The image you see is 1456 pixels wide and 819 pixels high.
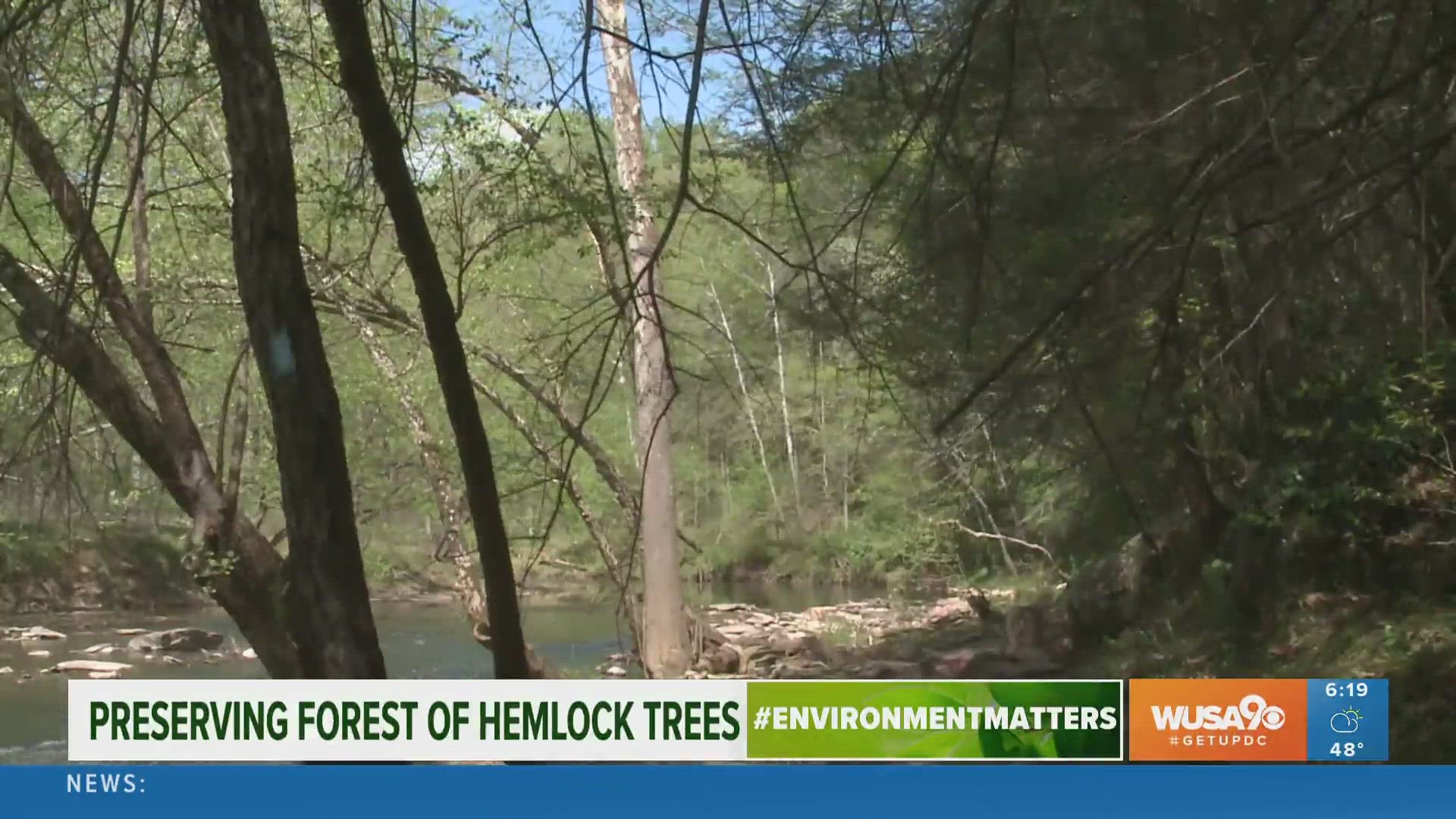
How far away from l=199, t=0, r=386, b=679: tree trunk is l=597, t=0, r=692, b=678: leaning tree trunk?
0.28 meters

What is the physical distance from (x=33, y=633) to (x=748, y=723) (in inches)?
80.1

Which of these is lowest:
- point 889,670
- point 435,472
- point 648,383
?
point 889,670

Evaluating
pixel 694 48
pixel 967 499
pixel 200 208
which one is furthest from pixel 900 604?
pixel 694 48

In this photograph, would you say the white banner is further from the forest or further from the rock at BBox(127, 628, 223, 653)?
the rock at BBox(127, 628, 223, 653)

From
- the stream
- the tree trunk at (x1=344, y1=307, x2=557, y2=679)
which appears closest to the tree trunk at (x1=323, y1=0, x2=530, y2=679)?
the stream

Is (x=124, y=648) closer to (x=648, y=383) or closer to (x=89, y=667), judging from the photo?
(x=89, y=667)

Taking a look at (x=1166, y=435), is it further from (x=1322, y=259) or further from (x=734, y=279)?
(x=734, y=279)

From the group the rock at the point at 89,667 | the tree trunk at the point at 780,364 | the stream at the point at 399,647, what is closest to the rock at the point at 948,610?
the stream at the point at 399,647

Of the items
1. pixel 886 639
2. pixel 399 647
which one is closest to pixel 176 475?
pixel 399 647

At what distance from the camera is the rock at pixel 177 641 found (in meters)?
2.66

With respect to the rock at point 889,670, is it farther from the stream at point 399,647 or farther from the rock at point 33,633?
the rock at point 33,633

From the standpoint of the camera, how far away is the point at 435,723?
5.10ft

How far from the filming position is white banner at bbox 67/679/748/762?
4.99ft

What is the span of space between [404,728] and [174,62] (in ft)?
2.88
